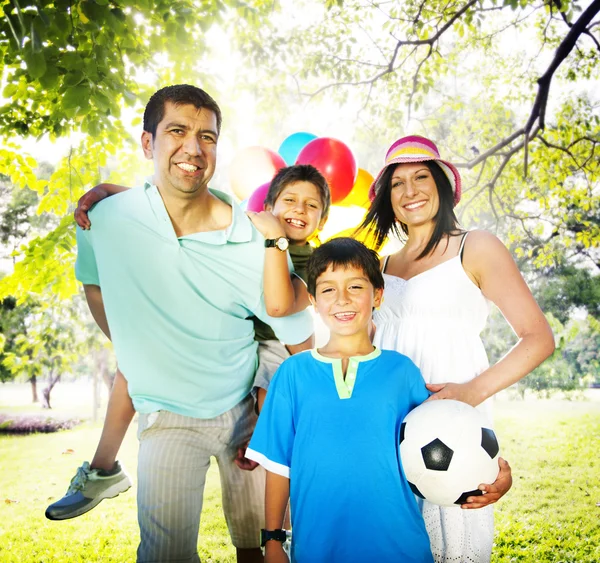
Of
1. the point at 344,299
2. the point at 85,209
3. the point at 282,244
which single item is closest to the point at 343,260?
the point at 344,299

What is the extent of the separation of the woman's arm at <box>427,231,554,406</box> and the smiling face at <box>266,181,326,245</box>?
0.87m

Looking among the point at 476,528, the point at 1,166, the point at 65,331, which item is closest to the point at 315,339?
the point at 476,528

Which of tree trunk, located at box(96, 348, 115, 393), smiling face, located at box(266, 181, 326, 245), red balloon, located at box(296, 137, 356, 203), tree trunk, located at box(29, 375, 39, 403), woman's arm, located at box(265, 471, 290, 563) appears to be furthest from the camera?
tree trunk, located at box(29, 375, 39, 403)

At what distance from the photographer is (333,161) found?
3.22 m

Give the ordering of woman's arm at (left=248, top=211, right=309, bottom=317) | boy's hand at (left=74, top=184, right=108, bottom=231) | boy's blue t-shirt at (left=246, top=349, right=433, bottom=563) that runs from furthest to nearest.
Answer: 1. boy's hand at (left=74, top=184, right=108, bottom=231)
2. woman's arm at (left=248, top=211, right=309, bottom=317)
3. boy's blue t-shirt at (left=246, top=349, right=433, bottom=563)

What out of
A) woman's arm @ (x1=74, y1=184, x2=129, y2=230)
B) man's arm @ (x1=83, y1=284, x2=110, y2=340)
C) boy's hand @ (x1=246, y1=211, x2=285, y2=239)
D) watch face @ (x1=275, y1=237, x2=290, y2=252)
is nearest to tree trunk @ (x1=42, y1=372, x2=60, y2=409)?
man's arm @ (x1=83, y1=284, x2=110, y2=340)

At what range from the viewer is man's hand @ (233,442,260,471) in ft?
7.42

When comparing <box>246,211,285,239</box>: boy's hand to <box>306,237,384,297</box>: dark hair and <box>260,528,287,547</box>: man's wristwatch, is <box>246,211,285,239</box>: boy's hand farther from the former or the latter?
<box>260,528,287,547</box>: man's wristwatch

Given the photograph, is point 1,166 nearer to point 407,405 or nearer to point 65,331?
point 407,405

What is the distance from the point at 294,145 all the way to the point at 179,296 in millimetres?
1949

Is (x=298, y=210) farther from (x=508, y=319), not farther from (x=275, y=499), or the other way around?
(x=275, y=499)

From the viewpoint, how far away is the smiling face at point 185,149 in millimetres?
2139

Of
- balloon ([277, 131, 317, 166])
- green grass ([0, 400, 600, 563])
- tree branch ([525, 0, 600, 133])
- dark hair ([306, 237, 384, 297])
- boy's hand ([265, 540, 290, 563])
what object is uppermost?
tree branch ([525, 0, 600, 133])

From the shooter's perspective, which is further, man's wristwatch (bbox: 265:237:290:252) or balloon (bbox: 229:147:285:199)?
balloon (bbox: 229:147:285:199)
